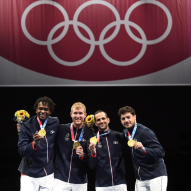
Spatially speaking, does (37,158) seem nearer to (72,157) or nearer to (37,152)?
(37,152)

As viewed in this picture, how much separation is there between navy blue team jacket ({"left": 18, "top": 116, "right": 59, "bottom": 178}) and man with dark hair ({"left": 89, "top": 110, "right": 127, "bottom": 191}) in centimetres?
60

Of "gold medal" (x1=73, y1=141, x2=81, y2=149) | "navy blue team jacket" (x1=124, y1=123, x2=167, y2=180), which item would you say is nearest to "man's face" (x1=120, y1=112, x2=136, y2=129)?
"navy blue team jacket" (x1=124, y1=123, x2=167, y2=180)

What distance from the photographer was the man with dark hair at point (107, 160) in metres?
4.10

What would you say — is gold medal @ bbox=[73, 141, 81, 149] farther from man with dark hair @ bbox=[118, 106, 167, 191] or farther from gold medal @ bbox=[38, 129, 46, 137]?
man with dark hair @ bbox=[118, 106, 167, 191]

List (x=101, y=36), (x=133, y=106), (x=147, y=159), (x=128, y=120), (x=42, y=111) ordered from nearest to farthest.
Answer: (x=147, y=159)
(x=128, y=120)
(x=42, y=111)
(x=101, y=36)
(x=133, y=106)

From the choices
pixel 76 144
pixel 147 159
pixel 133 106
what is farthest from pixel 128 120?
pixel 133 106

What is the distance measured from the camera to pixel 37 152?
163 inches

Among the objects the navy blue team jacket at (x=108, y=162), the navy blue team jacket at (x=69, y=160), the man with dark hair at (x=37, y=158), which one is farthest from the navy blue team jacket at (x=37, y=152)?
the navy blue team jacket at (x=108, y=162)

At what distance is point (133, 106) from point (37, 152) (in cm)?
271

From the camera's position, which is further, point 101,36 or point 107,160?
point 101,36

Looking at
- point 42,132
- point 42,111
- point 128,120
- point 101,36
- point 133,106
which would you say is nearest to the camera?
point 42,132

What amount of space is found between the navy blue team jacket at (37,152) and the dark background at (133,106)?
203 centimetres

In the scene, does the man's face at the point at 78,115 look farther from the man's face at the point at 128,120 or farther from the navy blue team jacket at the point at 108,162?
the man's face at the point at 128,120

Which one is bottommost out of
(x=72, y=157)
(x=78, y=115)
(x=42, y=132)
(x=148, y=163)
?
(x=148, y=163)
